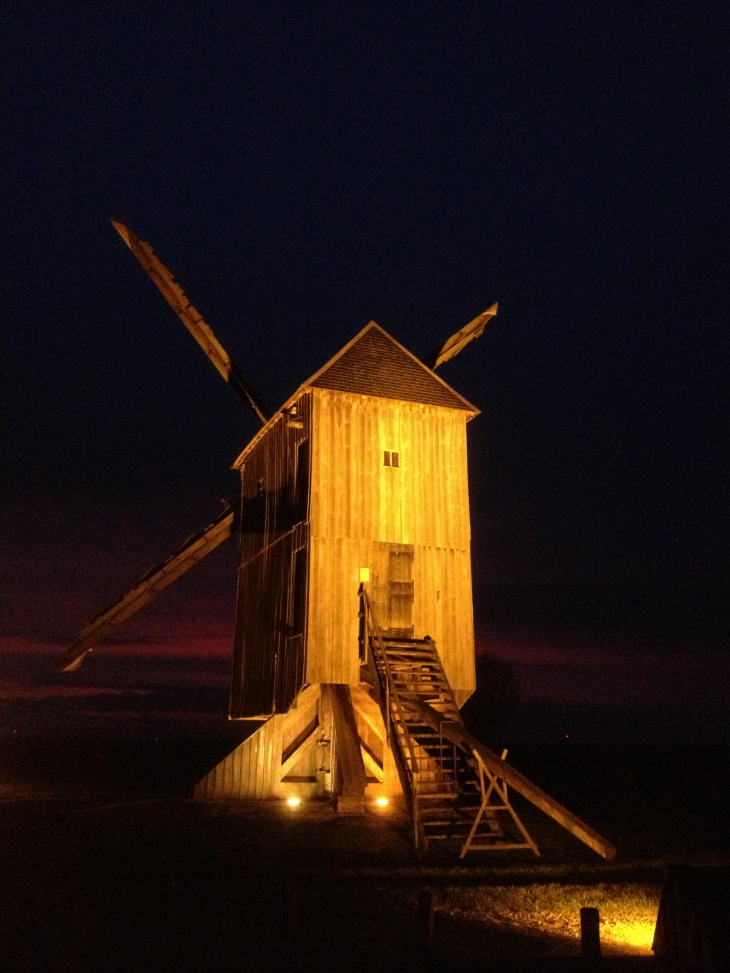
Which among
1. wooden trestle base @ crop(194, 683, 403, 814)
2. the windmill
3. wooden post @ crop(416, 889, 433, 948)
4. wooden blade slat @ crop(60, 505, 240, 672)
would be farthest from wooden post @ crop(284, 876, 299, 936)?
wooden blade slat @ crop(60, 505, 240, 672)

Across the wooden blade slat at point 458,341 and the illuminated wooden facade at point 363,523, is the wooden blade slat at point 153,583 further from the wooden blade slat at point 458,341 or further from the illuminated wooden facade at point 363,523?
the wooden blade slat at point 458,341

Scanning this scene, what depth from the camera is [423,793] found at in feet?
60.8

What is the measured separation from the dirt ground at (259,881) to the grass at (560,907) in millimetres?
247

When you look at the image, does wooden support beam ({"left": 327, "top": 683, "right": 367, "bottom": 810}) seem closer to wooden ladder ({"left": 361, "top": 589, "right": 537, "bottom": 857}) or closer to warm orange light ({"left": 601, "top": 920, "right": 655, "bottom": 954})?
wooden ladder ({"left": 361, "top": 589, "right": 537, "bottom": 857})

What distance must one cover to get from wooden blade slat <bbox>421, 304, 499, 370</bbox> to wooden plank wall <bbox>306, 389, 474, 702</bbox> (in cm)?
428

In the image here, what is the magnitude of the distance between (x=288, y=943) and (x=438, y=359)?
787 inches

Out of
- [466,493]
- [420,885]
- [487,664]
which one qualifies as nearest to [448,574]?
[466,493]

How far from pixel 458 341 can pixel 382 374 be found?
5494 mm

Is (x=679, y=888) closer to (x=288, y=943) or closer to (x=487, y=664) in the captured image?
(x=288, y=943)

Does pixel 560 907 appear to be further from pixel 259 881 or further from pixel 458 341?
pixel 458 341

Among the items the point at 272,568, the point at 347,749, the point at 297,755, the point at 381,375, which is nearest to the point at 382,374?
the point at 381,375

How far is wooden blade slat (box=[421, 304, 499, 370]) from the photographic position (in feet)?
93.4

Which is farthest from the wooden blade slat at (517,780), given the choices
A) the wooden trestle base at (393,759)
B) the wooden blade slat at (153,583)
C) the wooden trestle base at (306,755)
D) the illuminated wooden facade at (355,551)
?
the wooden blade slat at (153,583)

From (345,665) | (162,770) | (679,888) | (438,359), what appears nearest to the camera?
(679,888)
